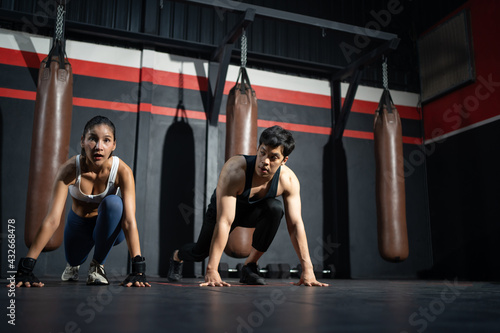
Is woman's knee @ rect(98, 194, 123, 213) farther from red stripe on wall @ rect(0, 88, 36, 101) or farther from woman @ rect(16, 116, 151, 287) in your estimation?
red stripe on wall @ rect(0, 88, 36, 101)

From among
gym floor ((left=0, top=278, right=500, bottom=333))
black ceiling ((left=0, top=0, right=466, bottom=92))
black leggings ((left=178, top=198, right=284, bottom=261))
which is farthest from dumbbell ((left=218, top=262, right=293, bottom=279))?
gym floor ((left=0, top=278, right=500, bottom=333))

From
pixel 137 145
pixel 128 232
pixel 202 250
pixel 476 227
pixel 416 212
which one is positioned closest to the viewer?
pixel 128 232

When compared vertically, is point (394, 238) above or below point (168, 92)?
below

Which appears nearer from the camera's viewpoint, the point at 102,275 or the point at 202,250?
Answer: the point at 102,275

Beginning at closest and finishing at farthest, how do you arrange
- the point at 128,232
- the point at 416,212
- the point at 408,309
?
the point at 408,309 < the point at 128,232 < the point at 416,212

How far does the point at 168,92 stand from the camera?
5.00 meters

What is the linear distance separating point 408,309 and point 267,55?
4.38 meters

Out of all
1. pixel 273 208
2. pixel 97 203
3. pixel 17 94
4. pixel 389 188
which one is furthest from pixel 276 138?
pixel 17 94

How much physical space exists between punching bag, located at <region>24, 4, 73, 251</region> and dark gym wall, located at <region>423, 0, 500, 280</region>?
4.47m

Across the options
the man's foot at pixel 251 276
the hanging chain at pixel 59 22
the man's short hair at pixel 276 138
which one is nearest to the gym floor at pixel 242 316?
the man's short hair at pixel 276 138

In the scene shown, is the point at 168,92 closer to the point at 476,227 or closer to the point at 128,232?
the point at 128,232

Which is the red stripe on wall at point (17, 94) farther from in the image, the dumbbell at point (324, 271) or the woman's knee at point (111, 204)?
the dumbbell at point (324, 271)

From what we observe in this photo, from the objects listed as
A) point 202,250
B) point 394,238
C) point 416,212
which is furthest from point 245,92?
point 416,212

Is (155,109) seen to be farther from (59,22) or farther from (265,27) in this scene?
(265,27)
